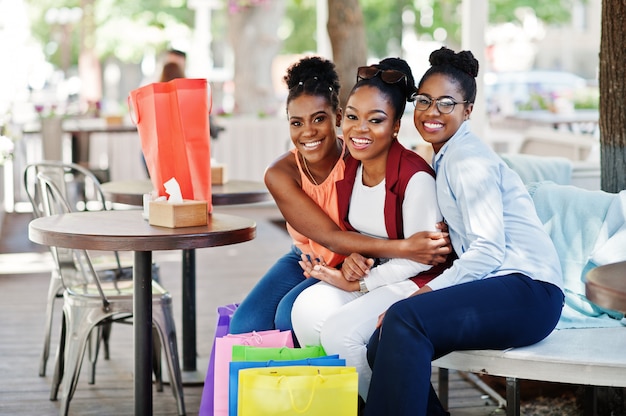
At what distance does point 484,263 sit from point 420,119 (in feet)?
1.86

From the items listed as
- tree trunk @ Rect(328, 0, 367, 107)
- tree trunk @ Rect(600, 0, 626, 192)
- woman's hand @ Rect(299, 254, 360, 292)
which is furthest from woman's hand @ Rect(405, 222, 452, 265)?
tree trunk @ Rect(328, 0, 367, 107)

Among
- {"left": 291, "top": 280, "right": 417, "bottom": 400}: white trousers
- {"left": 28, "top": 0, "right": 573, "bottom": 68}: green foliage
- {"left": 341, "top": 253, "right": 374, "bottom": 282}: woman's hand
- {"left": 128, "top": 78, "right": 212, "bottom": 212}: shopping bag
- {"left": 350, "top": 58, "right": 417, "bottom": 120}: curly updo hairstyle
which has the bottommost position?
{"left": 291, "top": 280, "right": 417, "bottom": 400}: white trousers

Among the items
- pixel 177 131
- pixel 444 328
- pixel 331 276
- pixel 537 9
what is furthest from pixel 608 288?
pixel 537 9

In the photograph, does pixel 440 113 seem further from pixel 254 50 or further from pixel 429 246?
pixel 254 50

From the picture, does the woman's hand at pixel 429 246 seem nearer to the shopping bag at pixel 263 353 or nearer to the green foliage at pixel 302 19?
the shopping bag at pixel 263 353

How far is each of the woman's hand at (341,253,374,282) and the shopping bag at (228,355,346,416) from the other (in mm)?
386

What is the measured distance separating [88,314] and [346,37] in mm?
6131

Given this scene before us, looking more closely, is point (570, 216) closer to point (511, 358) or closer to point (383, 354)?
point (511, 358)

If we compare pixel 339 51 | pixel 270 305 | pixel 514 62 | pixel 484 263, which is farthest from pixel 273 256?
pixel 514 62

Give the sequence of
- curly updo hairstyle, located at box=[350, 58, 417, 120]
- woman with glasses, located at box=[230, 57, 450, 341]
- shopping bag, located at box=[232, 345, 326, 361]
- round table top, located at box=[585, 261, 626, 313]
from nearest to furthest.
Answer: round table top, located at box=[585, 261, 626, 313], shopping bag, located at box=[232, 345, 326, 361], curly updo hairstyle, located at box=[350, 58, 417, 120], woman with glasses, located at box=[230, 57, 450, 341]

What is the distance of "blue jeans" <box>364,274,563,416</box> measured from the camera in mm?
2779

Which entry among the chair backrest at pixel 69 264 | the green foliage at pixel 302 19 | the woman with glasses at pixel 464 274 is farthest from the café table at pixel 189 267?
the green foliage at pixel 302 19

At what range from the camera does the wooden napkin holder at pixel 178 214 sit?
3.28m

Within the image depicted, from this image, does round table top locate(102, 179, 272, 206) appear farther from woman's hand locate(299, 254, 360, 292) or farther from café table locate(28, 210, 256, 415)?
woman's hand locate(299, 254, 360, 292)
